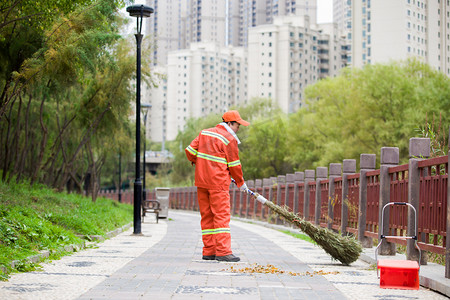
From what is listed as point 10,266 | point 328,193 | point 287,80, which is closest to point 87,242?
point 10,266

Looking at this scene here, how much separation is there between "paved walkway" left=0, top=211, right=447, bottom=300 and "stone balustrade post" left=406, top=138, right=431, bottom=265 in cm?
63

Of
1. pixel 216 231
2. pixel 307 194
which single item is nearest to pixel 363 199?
pixel 216 231

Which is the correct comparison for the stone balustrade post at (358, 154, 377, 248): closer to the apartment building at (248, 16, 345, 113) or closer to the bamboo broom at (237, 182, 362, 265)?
the bamboo broom at (237, 182, 362, 265)

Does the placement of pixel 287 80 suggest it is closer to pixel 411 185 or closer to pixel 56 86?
pixel 56 86

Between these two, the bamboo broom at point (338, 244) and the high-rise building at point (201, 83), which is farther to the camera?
the high-rise building at point (201, 83)

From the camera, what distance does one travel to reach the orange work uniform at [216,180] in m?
10.2

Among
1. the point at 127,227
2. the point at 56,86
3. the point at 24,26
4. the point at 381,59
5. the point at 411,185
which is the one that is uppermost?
the point at 381,59

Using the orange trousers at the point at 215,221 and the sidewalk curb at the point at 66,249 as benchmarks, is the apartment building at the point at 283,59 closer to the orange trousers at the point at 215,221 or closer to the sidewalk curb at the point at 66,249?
the sidewalk curb at the point at 66,249

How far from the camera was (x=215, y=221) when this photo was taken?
10188 mm

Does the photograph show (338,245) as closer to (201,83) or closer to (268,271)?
(268,271)

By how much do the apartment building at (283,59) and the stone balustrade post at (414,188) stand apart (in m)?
117

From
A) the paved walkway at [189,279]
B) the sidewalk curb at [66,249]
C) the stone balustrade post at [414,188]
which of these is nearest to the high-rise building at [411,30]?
the sidewalk curb at [66,249]

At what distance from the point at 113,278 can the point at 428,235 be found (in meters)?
4.34

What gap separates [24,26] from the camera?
1814cm
